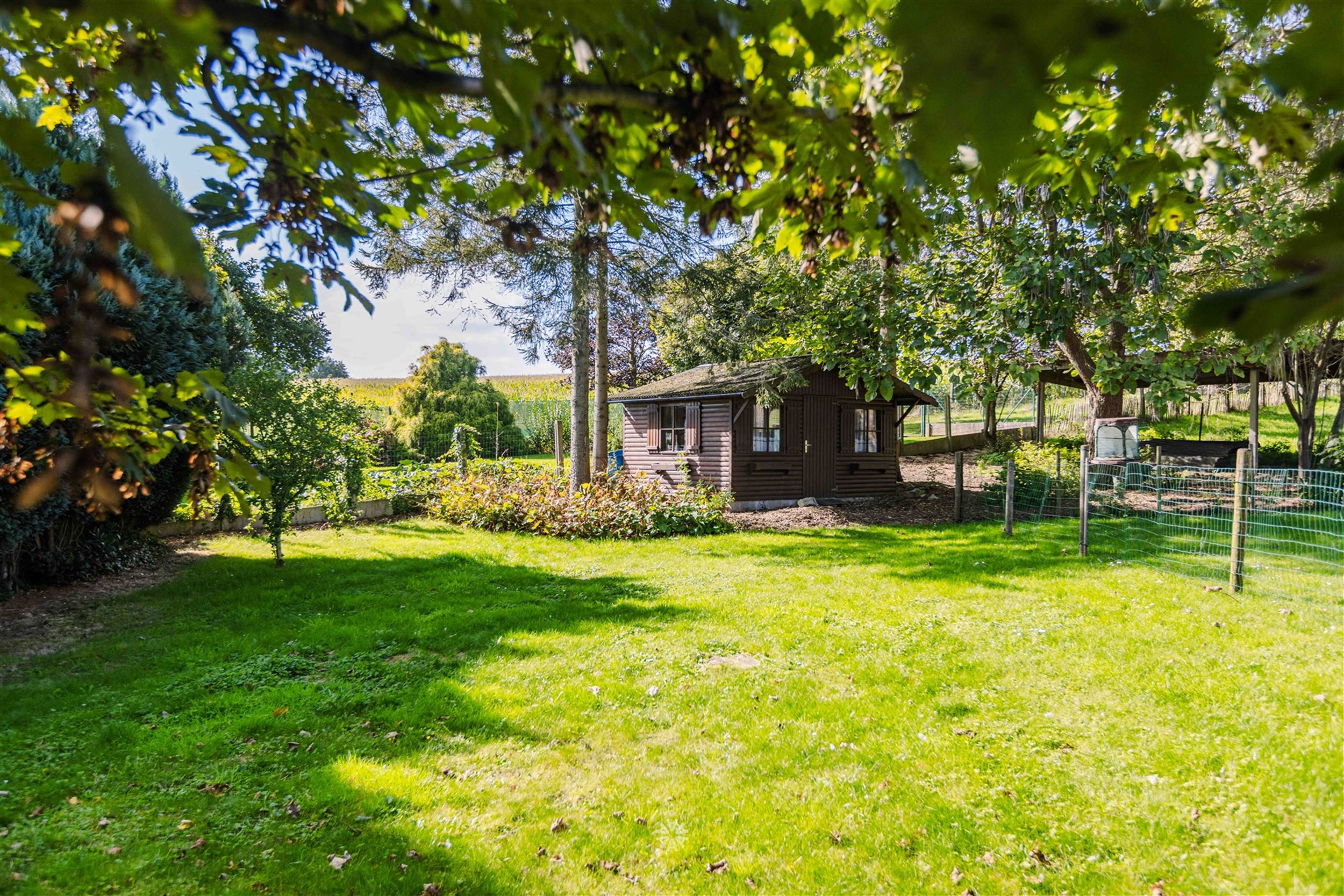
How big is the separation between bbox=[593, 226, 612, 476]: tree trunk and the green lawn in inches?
275

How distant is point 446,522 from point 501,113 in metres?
12.5

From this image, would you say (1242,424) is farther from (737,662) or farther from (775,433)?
(737,662)

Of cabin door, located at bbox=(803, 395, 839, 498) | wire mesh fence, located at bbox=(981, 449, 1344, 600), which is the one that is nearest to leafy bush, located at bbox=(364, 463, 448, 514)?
cabin door, located at bbox=(803, 395, 839, 498)

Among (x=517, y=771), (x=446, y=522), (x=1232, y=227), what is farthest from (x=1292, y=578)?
(x=446, y=522)

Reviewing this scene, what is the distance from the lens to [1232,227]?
11.6ft

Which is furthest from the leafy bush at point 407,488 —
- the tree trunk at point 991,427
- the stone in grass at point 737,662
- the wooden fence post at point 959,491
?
the tree trunk at point 991,427

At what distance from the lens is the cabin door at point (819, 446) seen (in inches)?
634

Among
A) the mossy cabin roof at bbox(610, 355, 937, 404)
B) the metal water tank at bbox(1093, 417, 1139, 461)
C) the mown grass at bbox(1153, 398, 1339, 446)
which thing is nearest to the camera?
the metal water tank at bbox(1093, 417, 1139, 461)

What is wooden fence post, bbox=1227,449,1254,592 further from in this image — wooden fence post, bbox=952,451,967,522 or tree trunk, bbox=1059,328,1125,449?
tree trunk, bbox=1059,328,1125,449

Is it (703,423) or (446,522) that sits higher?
(703,423)

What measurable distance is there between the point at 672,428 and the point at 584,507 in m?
5.75

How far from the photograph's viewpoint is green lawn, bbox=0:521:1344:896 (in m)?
2.91

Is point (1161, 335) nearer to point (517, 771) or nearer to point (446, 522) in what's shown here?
point (517, 771)

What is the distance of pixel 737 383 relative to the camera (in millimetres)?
15188
